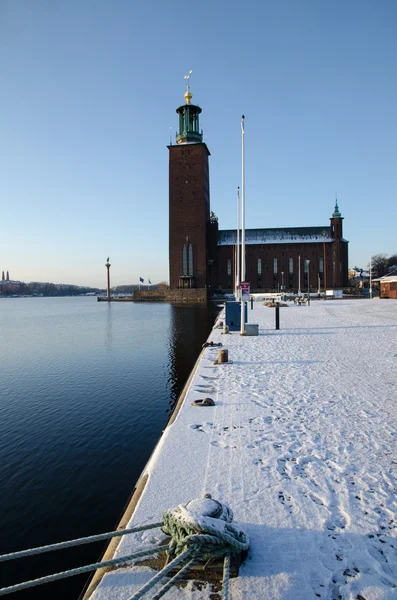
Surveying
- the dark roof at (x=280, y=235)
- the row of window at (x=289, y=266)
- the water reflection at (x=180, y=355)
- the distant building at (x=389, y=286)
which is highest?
the dark roof at (x=280, y=235)

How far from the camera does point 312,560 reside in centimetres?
347

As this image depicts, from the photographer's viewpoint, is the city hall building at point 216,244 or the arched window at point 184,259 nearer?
the city hall building at point 216,244

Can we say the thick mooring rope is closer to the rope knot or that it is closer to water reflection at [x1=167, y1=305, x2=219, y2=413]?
the rope knot

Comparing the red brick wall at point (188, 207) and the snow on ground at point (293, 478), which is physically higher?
the red brick wall at point (188, 207)

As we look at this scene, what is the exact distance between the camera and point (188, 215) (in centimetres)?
8656

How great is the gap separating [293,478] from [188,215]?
277ft

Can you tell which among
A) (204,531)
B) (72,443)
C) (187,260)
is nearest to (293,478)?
(204,531)

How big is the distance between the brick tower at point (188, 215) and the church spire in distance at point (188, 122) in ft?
2.24

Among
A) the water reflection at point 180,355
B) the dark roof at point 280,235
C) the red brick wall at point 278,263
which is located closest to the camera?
the water reflection at point 180,355

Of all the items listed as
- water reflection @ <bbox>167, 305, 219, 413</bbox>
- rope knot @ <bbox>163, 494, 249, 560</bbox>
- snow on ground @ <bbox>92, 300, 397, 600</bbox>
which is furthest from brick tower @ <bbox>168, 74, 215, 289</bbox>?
rope knot @ <bbox>163, 494, 249, 560</bbox>

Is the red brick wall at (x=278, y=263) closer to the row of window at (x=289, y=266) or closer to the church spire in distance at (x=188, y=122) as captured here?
the row of window at (x=289, y=266)

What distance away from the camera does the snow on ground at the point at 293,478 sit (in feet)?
10.8

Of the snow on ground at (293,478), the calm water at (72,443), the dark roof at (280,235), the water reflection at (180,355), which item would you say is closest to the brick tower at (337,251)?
the dark roof at (280,235)

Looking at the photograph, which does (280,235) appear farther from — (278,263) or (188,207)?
(188,207)
